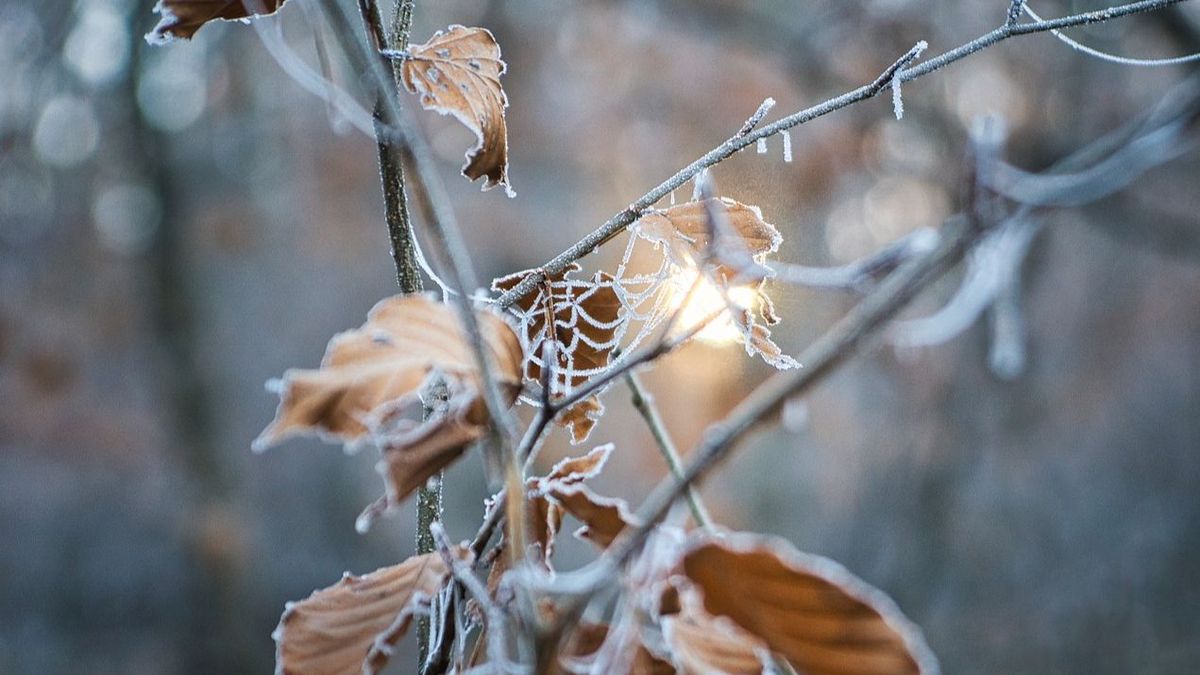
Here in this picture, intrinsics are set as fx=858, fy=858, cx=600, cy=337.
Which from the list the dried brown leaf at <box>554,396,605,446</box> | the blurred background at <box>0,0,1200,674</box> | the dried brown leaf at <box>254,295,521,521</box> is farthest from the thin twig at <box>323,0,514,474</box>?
the blurred background at <box>0,0,1200,674</box>

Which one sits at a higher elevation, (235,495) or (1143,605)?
(235,495)

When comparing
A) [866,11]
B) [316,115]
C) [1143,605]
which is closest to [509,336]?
[866,11]

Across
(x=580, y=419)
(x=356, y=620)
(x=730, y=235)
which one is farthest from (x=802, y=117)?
(x=356, y=620)

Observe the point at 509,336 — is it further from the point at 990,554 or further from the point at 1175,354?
the point at 1175,354

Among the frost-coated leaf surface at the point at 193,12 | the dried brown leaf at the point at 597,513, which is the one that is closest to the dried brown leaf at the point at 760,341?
the dried brown leaf at the point at 597,513

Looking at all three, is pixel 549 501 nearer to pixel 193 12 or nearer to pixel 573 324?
pixel 573 324
